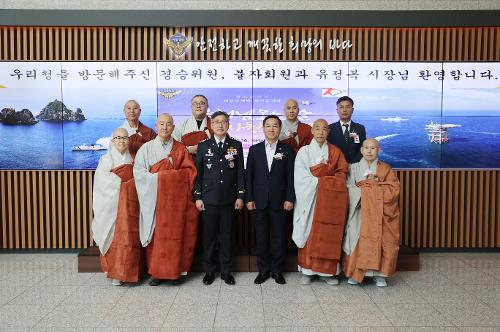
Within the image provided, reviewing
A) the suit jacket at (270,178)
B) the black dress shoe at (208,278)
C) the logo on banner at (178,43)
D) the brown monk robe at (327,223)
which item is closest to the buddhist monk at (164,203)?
the black dress shoe at (208,278)

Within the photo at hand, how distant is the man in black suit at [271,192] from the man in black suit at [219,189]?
139 mm

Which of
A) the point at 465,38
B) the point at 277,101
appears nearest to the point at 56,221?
the point at 277,101

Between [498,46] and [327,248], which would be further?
[498,46]

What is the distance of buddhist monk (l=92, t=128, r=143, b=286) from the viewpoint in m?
4.34

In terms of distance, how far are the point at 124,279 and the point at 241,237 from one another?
1.81 meters

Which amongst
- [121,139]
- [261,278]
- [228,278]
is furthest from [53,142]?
[261,278]

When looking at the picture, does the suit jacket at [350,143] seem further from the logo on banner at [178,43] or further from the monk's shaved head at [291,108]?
the logo on banner at [178,43]

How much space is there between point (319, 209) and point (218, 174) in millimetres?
1064

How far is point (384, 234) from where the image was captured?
4.37 m

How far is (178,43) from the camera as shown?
5.63 m

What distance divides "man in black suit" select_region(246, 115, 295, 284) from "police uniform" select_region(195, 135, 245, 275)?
0.14 m

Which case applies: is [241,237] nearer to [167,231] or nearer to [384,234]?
[167,231]

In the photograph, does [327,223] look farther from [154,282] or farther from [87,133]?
[87,133]

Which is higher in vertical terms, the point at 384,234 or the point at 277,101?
the point at 277,101
